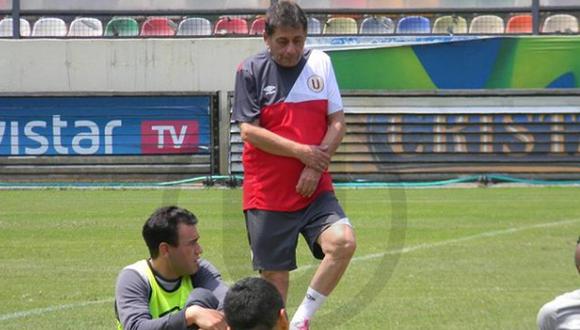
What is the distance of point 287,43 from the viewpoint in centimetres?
803

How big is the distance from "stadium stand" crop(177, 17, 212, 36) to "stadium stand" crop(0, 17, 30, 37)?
323 cm

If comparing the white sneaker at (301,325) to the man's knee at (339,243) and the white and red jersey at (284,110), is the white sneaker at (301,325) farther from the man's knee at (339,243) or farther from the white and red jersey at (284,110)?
the white and red jersey at (284,110)

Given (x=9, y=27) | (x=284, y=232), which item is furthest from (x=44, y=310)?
(x=9, y=27)

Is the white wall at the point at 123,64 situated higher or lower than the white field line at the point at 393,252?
higher

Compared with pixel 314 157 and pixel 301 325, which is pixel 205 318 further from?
pixel 314 157

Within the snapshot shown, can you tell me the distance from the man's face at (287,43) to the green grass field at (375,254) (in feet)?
7.46

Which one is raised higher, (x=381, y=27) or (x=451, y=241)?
(x=381, y=27)

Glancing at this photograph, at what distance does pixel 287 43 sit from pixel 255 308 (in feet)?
12.7

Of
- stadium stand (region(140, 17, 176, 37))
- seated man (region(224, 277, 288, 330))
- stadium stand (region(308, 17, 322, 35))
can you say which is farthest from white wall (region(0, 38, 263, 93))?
seated man (region(224, 277, 288, 330))

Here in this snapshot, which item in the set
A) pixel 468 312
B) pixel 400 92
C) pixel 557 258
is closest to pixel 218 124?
pixel 400 92

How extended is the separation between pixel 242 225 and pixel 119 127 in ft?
27.8

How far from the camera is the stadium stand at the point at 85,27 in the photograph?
26.6m

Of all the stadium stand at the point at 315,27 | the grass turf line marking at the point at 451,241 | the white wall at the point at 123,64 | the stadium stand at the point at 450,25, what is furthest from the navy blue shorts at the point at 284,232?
the stadium stand at the point at 450,25

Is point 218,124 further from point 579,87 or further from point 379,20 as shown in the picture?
point 579,87
